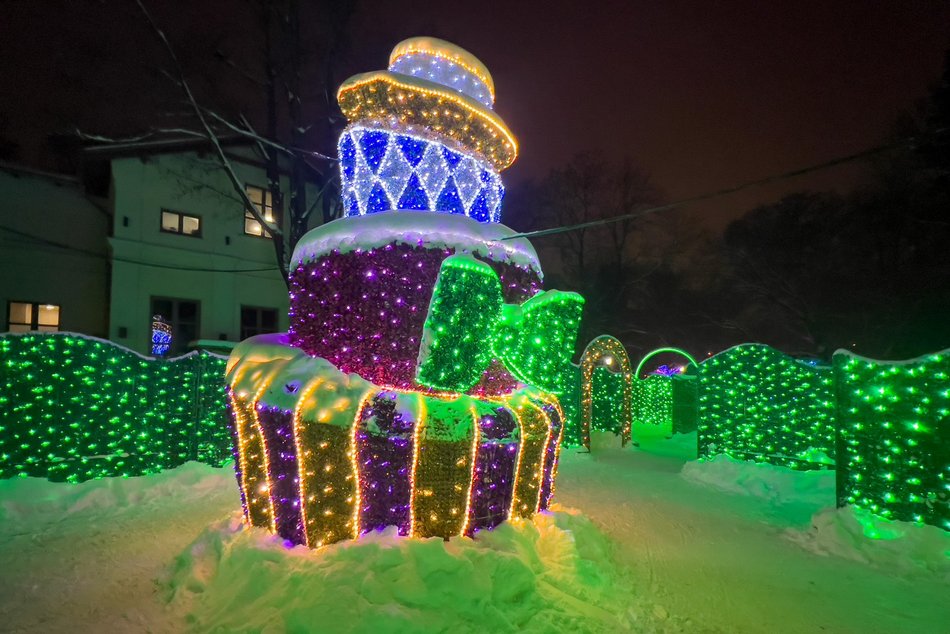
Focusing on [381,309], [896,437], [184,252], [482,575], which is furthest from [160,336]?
[896,437]

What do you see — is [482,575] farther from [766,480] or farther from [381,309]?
[766,480]

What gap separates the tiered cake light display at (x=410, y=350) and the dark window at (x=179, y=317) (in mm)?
12200

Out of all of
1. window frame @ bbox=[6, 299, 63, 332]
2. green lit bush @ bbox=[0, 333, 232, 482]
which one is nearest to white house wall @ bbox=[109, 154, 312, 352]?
window frame @ bbox=[6, 299, 63, 332]

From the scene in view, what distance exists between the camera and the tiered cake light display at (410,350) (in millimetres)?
4227

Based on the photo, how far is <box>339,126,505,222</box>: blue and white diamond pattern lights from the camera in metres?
5.29

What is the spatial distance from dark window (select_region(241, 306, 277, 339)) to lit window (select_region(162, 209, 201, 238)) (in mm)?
2897

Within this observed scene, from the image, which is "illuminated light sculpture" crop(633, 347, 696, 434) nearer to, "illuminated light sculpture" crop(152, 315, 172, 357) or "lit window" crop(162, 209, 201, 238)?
"illuminated light sculpture" crop(152, 315, 172, 357)

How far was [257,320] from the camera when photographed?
1739 centimetres

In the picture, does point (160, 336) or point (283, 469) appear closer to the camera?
point (283, 469)

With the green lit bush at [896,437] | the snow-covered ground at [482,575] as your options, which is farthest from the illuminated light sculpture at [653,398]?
the green lit bush at [896,437]

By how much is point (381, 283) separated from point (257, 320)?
1443 centimetres

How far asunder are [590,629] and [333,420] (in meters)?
2.52

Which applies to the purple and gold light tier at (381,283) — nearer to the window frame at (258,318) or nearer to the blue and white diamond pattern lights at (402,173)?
the blue and white diamond pattern lights at (402,173)

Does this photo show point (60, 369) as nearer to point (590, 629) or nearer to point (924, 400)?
point (590, 629)
